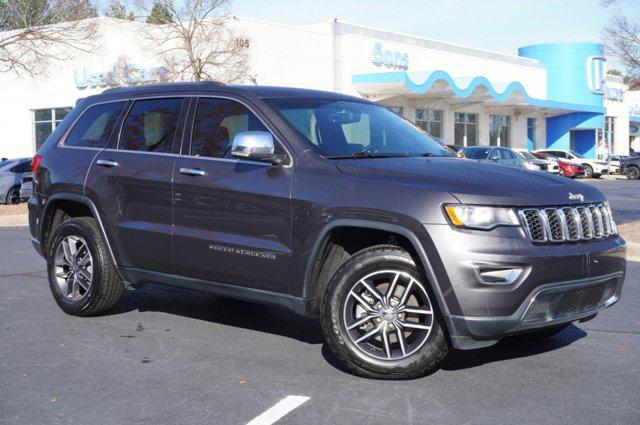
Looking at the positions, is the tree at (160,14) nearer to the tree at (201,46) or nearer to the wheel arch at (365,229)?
the tree at (201,46)

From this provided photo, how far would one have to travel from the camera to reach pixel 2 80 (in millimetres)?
39281

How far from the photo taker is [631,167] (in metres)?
42.7

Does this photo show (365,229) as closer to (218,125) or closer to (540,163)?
(218,125)

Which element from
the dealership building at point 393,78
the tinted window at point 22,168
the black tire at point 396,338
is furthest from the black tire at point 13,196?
the black tire at point 396,338

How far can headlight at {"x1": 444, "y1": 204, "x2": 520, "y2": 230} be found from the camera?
15.5 feet

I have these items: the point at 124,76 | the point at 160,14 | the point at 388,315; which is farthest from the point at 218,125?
the point at 124,76

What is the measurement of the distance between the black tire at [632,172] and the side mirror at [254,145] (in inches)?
1588

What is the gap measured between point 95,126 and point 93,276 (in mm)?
1299

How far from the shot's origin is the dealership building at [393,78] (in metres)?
35.1

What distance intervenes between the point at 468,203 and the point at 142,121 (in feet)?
10.1

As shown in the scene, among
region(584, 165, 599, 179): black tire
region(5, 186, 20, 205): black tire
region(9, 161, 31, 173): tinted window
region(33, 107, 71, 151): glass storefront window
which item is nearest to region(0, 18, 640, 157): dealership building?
region(33, 107, 71, 151): glass storefront window

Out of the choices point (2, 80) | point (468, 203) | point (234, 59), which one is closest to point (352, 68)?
point (234, 59)

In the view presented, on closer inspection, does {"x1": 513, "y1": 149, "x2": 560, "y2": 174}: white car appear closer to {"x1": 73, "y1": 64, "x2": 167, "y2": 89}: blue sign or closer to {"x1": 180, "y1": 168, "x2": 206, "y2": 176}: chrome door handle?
{"x1": 73, "y1": 64, "x2": 167, "y2": 89}: blue sign

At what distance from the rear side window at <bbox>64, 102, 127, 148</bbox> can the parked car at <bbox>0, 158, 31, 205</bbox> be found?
1689 centimetres
